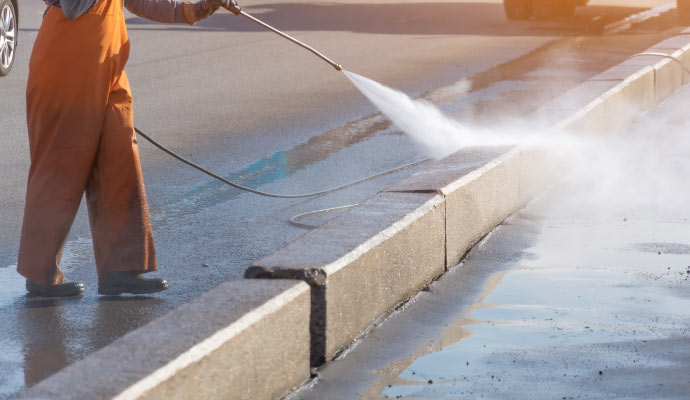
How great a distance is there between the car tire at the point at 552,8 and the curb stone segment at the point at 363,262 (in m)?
15.5

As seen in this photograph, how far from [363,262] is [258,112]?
21.1 ft

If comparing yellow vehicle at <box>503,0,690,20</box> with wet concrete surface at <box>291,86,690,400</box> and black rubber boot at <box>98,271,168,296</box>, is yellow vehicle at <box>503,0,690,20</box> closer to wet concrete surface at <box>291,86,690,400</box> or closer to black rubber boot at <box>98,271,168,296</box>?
wet concrete surface at <box>291,86,690,400</box>

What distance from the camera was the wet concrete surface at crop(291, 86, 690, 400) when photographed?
378cm

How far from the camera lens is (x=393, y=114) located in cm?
1065

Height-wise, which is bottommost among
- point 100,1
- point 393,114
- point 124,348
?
point 393,114

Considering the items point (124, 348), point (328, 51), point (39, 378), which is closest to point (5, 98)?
point (328, 51)

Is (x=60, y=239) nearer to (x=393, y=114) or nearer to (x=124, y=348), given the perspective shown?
(x=124, y=348)

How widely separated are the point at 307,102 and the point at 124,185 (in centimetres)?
635

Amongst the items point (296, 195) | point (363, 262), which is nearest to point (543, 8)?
Answer: point (296, 195)

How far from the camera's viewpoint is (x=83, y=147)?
4766 mm

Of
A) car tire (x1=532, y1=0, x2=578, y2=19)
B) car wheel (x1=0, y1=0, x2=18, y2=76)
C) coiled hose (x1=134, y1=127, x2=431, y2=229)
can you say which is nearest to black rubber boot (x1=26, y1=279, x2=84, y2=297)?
coiled hose (x1=134, y1=127, x2=431, y2=229)

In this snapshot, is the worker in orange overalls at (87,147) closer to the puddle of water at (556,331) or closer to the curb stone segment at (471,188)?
the curb stone segment at (471,188)

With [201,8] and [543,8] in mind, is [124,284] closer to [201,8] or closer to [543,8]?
[201,8]

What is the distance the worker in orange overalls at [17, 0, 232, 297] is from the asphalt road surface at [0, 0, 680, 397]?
143 millimetres
